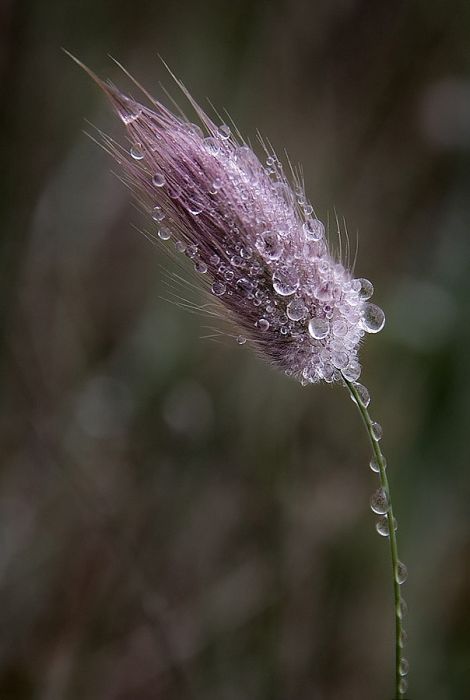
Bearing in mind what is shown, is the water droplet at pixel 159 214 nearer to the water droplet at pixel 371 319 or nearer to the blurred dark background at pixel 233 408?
the water droplet at pixel 371 319

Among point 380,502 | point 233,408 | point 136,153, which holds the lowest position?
point 233,408

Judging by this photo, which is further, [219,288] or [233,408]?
[233,408]

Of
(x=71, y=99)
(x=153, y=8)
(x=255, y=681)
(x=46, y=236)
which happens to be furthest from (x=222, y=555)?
(x=153, y=8)

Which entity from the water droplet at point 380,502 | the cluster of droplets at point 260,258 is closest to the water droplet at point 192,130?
the cluster of droplets at point 260,258

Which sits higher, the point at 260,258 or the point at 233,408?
the point at 260,258

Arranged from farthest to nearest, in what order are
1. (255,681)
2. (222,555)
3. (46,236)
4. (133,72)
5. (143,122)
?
(133,72)
(46,236)
(222,555)
(255,681)
(143,122)

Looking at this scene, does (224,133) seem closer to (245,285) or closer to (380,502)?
(245,285)

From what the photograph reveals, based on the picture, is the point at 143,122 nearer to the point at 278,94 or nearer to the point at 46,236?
the point at 46,236

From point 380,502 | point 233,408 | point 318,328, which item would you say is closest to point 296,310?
point 318,328
